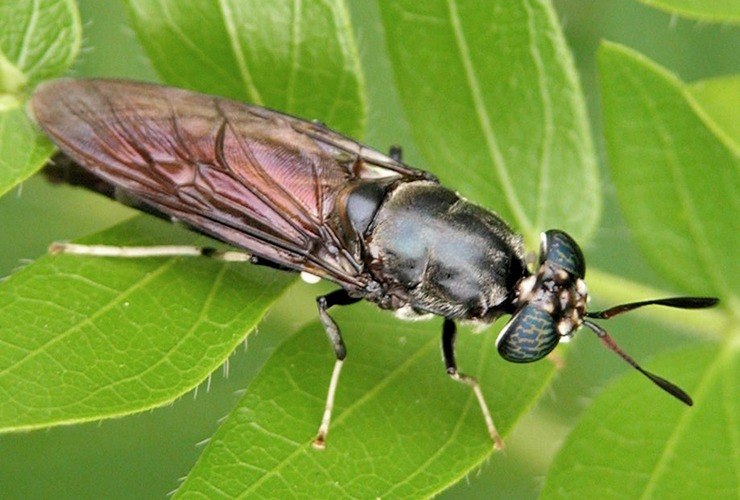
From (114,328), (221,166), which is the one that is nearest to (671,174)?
(221,166)

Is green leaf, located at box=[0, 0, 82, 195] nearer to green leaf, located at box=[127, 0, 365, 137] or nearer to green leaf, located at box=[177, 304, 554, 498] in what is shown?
green leaf, located at box=[127, 0, 365, 137]

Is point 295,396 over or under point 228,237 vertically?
under

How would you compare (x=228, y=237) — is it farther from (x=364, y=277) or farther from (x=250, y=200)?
(x=364, y=277)

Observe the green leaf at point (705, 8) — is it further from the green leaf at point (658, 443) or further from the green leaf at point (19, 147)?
the green leaf at point (19, 147)

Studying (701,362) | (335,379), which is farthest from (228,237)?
(701,362)

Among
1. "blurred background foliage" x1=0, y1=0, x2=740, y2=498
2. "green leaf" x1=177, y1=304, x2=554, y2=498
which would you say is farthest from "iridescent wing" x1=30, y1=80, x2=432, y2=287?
"blurred background foliage" x1=0, y1=0, x2=740, y2=498

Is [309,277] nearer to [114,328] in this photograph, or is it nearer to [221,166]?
[221,166]
